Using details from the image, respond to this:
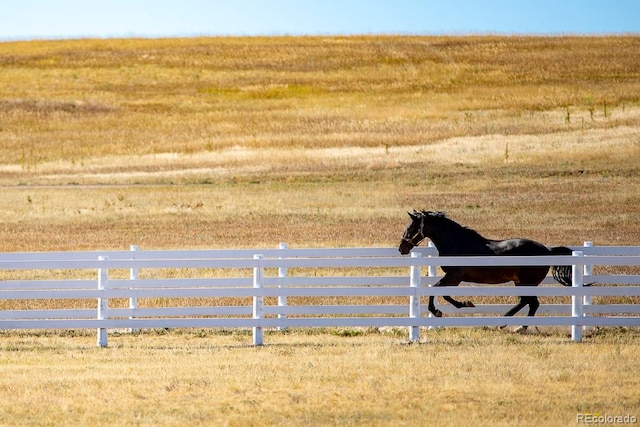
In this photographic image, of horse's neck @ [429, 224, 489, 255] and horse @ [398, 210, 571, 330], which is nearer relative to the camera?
horse @ [398, 210, 571, 330]

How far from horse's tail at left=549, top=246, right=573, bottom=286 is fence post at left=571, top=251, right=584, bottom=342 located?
28.9 inches

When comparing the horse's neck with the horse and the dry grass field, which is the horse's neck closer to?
the horse

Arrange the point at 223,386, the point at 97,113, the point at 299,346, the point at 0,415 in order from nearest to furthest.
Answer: the point at 0,415, the point at 223,386, the point at 299,346, the point at 97,113

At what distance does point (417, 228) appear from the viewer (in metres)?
16.8

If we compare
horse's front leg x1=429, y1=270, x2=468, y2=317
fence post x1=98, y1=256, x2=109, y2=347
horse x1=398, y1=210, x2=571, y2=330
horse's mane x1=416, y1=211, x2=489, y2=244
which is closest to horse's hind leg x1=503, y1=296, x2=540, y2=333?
horse x1=398, y1=210, x2=571, y2=330

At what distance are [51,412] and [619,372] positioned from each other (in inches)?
242

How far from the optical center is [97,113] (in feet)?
227

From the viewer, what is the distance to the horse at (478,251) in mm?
16375

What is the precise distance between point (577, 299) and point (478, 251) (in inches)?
66.5

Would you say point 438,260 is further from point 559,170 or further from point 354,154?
point 354,154

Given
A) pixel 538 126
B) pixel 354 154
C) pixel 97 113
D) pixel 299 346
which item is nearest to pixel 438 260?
pixel 299 346

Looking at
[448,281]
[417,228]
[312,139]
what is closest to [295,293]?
[448,281]

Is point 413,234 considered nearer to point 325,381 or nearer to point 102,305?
point 102,305

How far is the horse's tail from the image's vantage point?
16.5m
